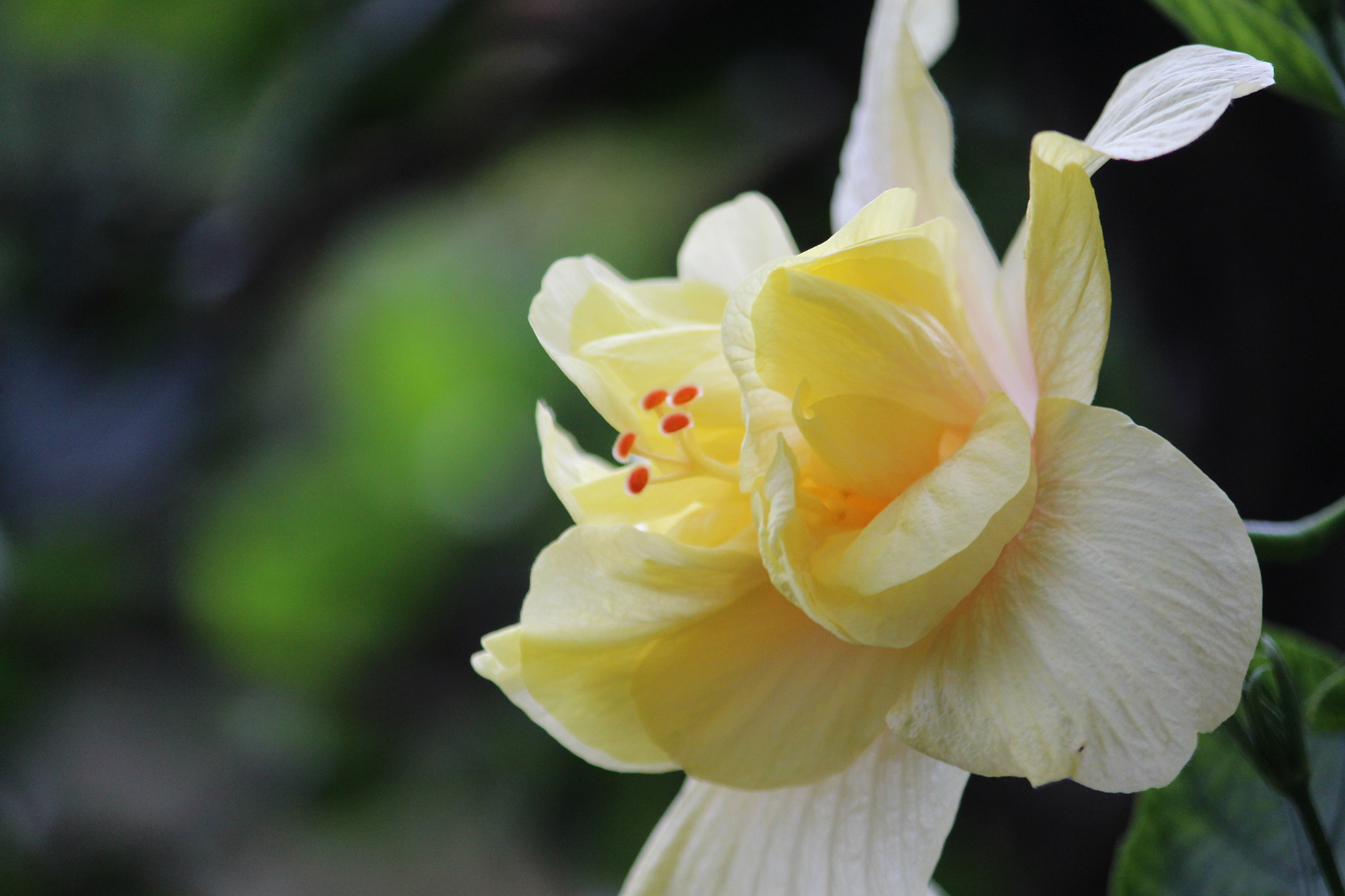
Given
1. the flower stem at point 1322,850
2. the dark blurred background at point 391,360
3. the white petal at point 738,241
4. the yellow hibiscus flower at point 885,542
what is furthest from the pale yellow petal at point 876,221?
the dark blurred background at point 391,360

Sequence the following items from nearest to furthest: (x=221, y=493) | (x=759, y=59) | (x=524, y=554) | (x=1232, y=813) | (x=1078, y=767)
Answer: (x=1078, y=767) < (x=1232, y=813) < (x=759, y=59) < (x=221, y=493) < (x=524, y=554)

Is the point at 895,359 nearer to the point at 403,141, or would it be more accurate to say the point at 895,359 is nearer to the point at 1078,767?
the point at 1078,767

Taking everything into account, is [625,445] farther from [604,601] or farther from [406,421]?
[406,421]

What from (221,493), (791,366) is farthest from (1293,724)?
(221,493)

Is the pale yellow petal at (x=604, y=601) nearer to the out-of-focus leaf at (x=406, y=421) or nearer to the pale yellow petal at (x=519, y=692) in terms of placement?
the pale yellow petal at (x=519, y=692)

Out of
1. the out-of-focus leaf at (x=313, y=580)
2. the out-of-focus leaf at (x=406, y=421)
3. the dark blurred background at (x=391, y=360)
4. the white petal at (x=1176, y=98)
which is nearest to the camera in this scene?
the white petal at (x=1176, y=98)
